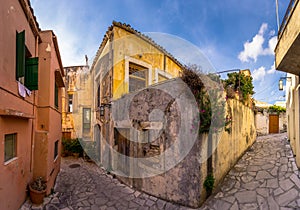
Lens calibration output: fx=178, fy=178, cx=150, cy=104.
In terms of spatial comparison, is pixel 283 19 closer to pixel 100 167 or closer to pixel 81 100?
pixel 100 167

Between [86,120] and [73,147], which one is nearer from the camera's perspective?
[73,147]

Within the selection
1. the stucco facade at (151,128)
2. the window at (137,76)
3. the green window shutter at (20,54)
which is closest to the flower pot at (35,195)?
the stucco facade at (151,128)

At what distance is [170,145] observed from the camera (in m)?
5.61

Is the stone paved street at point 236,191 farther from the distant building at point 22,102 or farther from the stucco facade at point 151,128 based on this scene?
the distant building at point 22,102

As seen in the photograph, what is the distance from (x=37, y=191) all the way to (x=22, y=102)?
2.82 m

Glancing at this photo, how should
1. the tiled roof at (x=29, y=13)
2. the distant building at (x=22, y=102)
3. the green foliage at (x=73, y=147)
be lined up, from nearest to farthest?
the distant building at (x=22, y=102) → the tiled roof at (x=29, y=13) → the green foliage at (x=73, y=147)

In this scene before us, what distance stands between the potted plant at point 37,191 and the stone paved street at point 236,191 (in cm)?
18

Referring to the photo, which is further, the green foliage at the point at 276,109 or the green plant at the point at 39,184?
the green foliage at the point at 276,109

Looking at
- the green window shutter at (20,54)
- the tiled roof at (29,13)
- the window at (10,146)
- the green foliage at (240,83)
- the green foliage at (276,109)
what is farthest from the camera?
the green foliage at (276,109)

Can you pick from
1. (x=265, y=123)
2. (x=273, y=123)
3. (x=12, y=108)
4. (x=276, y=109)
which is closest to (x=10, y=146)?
(x=12, y=108)

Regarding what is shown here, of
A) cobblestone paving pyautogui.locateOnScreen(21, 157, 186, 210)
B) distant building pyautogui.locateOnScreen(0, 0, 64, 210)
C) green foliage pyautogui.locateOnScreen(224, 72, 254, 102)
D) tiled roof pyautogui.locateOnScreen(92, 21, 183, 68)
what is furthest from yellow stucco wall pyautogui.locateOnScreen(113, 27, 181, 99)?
cobblestone paving pyautogui.locateOnScreen(21, 157, 186, 210)

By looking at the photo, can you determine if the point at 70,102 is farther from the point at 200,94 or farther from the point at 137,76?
the point at 200,94

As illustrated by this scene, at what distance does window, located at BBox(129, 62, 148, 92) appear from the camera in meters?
9.62

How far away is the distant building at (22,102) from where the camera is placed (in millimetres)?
3945
